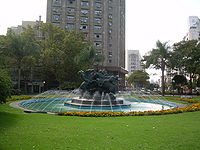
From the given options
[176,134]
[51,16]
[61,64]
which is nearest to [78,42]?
[61,64]

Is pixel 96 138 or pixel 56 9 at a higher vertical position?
pixel 56 9

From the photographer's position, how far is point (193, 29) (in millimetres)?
95562

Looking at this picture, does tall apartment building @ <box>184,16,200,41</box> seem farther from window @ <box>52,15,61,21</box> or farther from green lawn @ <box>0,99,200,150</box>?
green lawn @ <box>0,99,200,150</box>

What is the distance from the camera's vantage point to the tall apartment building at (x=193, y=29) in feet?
310

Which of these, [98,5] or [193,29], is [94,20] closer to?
Result: [98,5]

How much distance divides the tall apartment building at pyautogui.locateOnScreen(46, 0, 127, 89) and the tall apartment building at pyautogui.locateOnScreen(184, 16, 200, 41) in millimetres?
52108

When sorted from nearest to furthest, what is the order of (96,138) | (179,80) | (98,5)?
(96,138)
(179,80)
(98,5)

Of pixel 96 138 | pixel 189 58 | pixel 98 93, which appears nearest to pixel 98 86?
pixel 98 93

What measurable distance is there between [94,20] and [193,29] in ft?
199

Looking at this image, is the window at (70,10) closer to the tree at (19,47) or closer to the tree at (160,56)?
the tree at (19,47)

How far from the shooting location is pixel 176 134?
7.62 m

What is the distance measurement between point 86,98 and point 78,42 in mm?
27069

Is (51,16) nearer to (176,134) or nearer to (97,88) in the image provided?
(97,88)

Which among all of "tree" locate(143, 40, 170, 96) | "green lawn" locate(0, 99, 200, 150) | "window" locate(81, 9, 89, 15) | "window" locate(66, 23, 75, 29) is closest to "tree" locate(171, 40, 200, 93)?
"tree" locate(143, 40, 170, 96)
